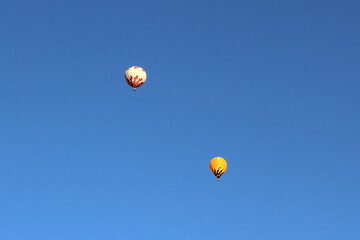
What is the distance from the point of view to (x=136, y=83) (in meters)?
125

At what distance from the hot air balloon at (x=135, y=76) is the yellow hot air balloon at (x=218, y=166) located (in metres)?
15.7

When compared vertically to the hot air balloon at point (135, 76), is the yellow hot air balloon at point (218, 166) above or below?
below

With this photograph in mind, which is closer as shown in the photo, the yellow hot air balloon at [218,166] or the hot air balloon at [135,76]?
the hot air balloon at [135,76]

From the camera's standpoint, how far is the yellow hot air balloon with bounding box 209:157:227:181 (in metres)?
128

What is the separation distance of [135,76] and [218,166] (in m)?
17.7

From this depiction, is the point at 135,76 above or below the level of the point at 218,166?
above

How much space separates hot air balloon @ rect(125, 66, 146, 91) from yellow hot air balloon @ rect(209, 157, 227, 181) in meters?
15.7

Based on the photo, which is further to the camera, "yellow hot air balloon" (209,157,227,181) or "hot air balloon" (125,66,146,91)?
"yellow hot air balloon" (209,157,227,181)

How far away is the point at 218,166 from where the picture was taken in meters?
128

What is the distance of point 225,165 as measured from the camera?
129m

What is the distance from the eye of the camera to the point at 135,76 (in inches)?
4894

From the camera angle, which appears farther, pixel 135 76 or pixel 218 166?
pixel 218 166

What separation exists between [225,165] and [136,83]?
17760mm

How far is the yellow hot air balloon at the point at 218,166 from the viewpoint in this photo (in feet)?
419
